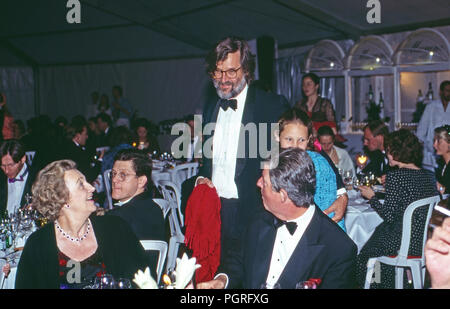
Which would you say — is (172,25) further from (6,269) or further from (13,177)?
(6,269)

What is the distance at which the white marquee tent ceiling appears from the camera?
8.16 m

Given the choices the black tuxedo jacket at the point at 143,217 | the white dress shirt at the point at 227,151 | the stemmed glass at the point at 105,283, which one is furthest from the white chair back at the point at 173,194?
the stemmed glass at the point at 105,283

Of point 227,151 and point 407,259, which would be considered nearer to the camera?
point 227,151

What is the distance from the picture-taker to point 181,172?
7059 mm

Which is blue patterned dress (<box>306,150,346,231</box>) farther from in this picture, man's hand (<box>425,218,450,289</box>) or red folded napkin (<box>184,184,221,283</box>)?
man's hand (<box>425,218,450,289</box>)

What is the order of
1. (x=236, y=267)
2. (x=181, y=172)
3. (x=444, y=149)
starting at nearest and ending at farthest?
(x=236, y=267), (x=444, y=149), (x=181, y=172)

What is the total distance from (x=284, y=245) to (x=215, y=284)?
0.34 m

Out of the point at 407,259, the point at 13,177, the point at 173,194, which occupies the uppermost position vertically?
the point at 13,177

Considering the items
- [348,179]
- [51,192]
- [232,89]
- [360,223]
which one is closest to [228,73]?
[232,89]

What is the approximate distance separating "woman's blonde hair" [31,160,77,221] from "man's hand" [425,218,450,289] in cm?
156

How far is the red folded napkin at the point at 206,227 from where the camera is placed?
287 centimetres

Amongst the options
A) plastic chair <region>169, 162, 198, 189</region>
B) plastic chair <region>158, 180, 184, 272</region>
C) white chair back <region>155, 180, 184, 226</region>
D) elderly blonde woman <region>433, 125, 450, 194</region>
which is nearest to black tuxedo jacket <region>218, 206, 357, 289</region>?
plastic chair <region>158, 180, 184, 272</region>

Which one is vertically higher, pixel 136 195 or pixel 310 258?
pixel 136 195

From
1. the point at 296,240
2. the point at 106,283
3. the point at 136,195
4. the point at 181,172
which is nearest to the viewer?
the point at 106,283
